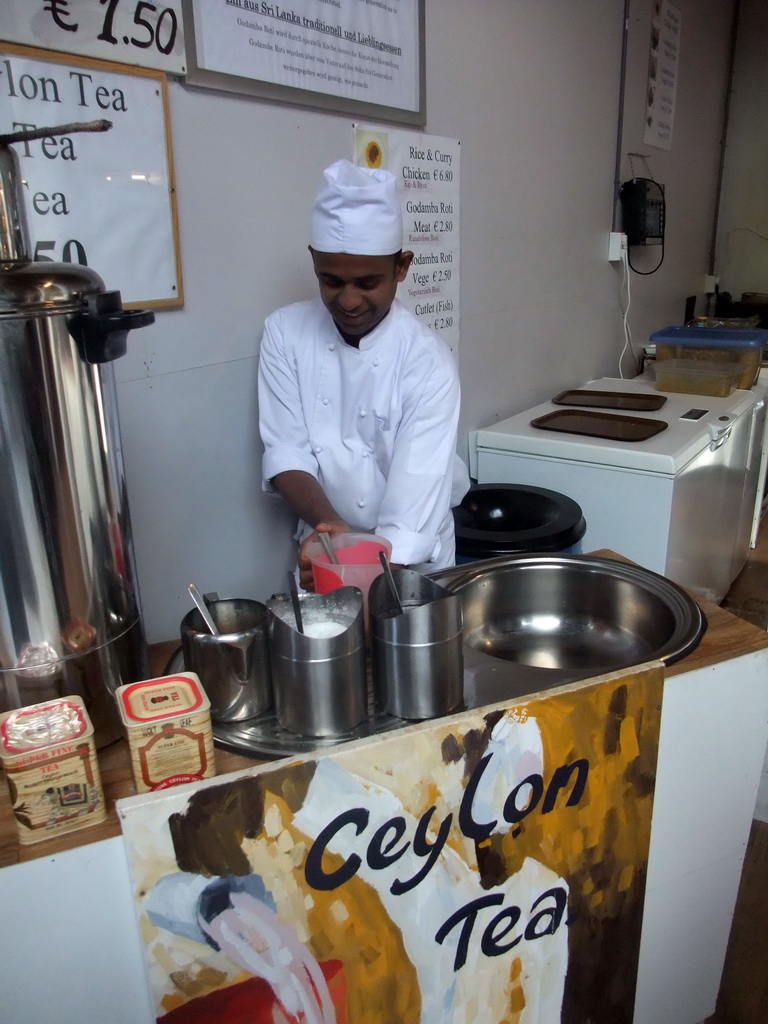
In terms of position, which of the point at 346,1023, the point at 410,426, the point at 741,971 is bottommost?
the point at 741,971

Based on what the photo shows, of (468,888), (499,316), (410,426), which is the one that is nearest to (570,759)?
(468,888)

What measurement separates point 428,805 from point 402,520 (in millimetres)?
626

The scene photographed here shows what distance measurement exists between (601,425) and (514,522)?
480 mm

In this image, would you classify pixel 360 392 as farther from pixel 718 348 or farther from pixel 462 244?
pixel 718 348

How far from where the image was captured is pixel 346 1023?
0.81 meters

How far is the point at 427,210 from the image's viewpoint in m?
1.92

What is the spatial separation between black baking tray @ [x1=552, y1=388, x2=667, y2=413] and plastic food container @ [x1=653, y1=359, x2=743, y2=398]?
0.51ft

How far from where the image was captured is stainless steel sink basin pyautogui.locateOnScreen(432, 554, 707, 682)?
1.18m

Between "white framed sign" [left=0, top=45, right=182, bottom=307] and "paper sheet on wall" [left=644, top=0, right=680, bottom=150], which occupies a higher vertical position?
"paper sheet on wall" [left=644, top=0, right=680, bottom=150]

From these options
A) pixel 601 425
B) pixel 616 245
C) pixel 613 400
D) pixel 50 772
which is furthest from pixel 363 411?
pixel 616 245

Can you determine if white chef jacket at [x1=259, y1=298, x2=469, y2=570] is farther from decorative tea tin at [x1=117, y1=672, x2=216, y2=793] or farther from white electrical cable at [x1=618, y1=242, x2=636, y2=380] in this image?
white electrical cable at [x1=618, y1=242, x2=636, y2=380]

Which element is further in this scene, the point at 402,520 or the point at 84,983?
the point at 402,520

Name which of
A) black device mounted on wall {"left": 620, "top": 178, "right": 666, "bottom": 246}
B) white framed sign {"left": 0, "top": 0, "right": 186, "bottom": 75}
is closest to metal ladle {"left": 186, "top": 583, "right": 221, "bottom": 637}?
white framed sign {"left": 0, "top": 0, "right": 186, "bottom": 75}

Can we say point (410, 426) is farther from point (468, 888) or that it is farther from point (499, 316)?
point (499, 316)
